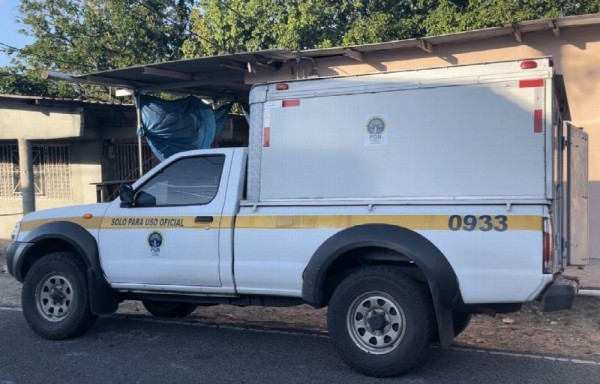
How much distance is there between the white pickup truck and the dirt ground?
91 cm

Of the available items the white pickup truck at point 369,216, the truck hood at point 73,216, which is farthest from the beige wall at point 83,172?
the white pickup truck at point 369,216

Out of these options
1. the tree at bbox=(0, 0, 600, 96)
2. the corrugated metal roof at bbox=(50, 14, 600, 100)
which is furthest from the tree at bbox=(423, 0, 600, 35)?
the corrugated metal roof at bbox=(50, 14, 600, 100)

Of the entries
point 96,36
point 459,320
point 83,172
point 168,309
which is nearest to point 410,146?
point 459,320

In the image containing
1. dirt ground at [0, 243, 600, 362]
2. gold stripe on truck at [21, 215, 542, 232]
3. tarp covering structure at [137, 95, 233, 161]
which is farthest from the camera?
tarp covering structure at [137, 95, 233, 161]

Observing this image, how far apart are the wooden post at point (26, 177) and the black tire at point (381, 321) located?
33.2 feet

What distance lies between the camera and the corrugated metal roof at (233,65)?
31.3 ft

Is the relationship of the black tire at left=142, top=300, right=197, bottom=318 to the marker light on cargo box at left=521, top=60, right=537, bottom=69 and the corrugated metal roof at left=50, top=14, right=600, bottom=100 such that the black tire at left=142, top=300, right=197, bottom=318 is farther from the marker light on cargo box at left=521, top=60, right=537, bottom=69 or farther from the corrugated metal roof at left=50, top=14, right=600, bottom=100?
the marker light on cargo box at left=521, top=60, right=537, bottom=69

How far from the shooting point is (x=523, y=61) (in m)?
5.16

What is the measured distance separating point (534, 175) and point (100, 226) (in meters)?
4.23

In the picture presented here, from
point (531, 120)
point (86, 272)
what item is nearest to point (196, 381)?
point (86, 272)

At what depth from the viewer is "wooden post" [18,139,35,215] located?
13594 millimetres

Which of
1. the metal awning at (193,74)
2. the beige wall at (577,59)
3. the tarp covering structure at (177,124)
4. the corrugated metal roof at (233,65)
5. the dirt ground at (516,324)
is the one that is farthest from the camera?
the tarp covering structure at (177,124)

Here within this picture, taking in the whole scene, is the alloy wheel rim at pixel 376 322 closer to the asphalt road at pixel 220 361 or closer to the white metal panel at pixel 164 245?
the asphalt road at pixel 220 361

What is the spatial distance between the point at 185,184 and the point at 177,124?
Answer: 250 inches
